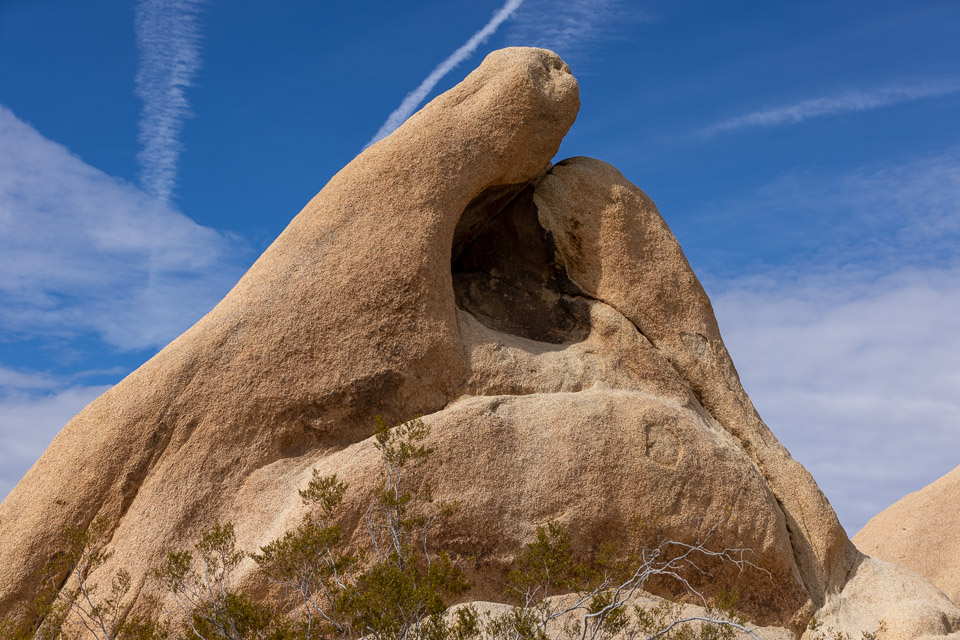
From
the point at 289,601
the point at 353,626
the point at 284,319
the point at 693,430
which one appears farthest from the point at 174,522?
the point at 693,430

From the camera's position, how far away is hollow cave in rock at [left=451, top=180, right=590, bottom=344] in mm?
12727

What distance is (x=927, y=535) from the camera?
666 inches

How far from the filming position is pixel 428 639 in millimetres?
7270

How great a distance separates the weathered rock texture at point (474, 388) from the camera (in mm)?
10188

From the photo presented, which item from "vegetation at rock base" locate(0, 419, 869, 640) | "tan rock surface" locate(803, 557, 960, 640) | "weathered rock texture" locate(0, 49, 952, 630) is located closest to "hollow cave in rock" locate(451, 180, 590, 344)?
"weathered rock texture" locate(0, 49, 952, 630)

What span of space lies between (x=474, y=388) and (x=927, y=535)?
9786mm

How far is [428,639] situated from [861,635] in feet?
20.1

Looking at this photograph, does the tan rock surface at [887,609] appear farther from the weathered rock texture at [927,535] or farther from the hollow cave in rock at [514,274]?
the weathered rock texture at [927,535]

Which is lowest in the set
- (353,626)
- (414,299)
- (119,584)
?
(119,584)

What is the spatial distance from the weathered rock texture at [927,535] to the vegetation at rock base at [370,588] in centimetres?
716

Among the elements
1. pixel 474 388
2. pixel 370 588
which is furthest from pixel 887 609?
pixel 370 588

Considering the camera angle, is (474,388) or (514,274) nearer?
(474,388)

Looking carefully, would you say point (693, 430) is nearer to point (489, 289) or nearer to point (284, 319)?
point (489, 289)

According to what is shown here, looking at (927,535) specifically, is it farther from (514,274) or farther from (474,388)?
(474,388)
